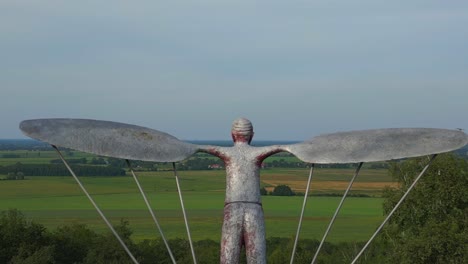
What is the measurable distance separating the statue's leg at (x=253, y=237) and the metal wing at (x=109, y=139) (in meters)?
1.30

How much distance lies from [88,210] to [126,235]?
44821 mm

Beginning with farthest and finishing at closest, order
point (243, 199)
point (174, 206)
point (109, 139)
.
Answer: point (174, 206) < point (243, 199) < point (109, 139)

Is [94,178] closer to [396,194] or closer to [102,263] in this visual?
[102,263]

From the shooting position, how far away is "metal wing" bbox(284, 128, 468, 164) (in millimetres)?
11977

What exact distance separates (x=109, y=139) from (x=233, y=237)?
235cm

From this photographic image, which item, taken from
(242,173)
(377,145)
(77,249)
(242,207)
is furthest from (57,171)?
(377,145)

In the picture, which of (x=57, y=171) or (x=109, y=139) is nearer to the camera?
(x=109, y=139)

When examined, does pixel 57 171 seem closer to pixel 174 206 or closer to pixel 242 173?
pixel 174 206

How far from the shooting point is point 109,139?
39.5 ft

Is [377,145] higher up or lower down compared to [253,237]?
higher up

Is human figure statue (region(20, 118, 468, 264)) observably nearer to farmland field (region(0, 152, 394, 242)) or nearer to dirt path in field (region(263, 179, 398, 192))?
farmland field (region(0, 152, 394, 242))

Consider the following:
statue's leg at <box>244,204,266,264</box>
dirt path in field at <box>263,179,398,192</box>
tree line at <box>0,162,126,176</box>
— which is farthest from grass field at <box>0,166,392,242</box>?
statue's leg at <box>244,204,266,264</box>

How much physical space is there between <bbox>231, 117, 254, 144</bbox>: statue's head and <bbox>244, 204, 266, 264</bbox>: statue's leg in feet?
3.42

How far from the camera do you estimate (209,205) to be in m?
92.6
